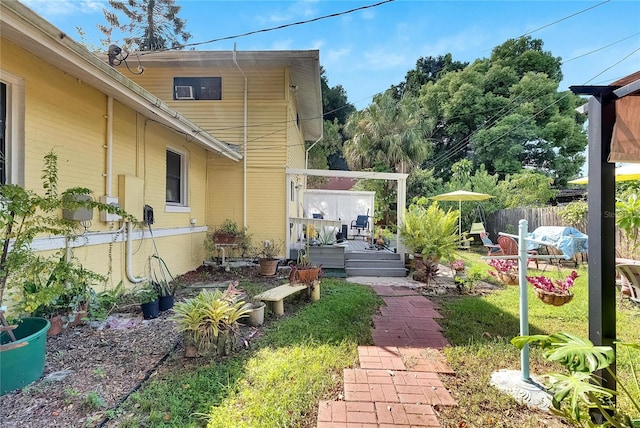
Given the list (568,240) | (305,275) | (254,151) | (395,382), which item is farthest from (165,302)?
(568,240)

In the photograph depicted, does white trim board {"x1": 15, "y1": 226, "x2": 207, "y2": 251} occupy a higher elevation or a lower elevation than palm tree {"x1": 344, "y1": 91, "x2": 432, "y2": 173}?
lower

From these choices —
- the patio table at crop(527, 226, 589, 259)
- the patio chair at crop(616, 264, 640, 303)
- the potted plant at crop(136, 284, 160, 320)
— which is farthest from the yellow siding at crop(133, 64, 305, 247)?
the patio chair at crop(616, 264, 640, 303)

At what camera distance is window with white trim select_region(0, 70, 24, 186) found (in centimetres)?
320

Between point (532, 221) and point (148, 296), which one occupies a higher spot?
point (532, 221)

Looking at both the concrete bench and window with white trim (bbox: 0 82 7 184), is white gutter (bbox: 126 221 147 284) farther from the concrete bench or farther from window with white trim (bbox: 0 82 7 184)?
the concrete bench

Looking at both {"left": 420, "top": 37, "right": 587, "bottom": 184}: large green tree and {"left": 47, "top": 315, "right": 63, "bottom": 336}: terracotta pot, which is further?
{"left": 420, "top": 37, "right": 587, "bottom": 184}: large green tree

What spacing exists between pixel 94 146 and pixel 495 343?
576 centimetres

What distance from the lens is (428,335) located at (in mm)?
3848

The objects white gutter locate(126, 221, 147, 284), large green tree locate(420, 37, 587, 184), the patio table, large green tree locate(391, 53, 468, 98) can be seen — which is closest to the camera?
white gutter locate(126, 221, 147, 284)

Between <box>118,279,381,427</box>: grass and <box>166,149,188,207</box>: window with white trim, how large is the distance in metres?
4.19

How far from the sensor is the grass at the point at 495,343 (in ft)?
7.47

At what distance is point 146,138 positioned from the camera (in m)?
5.54

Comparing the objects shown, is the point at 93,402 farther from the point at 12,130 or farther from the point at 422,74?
the point at 422,74

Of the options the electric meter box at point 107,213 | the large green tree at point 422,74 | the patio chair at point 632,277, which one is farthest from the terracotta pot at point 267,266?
the large green tree at point 422,74
